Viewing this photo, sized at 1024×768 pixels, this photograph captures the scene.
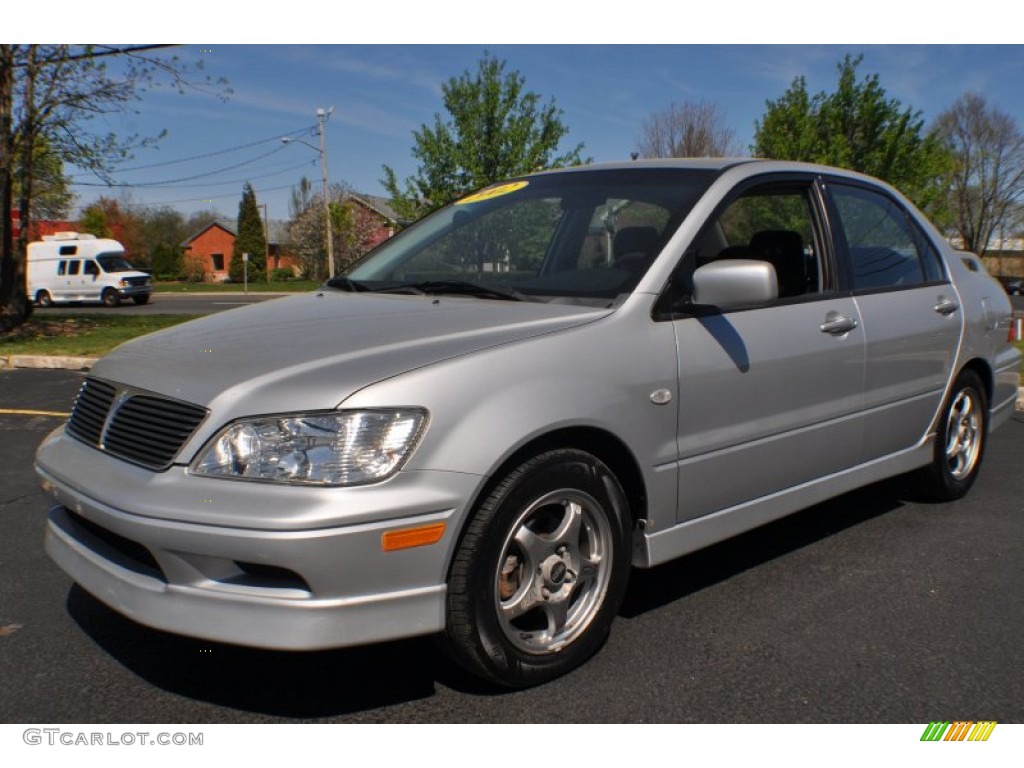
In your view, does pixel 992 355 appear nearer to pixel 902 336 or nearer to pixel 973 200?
pixel 902 336

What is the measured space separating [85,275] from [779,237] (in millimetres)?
32043

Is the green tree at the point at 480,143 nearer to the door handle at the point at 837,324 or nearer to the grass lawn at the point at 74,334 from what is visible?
the grass lawn at the point at 74,334

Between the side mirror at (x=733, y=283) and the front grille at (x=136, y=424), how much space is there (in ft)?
5.59

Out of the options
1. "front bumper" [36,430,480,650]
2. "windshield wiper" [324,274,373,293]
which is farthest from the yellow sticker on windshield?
"front bumper" [36,430,480,650]

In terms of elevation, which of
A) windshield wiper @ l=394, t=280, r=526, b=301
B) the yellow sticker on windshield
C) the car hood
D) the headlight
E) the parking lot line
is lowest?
the parking lot line

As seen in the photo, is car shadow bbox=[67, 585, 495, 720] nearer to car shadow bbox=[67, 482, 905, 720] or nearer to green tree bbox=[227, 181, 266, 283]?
car shadow bbox=[67, 482, 905, 720]

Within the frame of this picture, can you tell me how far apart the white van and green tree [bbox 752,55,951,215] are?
2160cm

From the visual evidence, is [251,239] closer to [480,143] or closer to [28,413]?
[480,143]

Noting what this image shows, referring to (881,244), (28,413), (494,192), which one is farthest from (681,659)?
(28,413)

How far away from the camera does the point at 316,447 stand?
249 cm

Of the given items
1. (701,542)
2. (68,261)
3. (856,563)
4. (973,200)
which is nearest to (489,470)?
(701,542)

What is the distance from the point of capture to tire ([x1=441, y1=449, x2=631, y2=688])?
2.66m

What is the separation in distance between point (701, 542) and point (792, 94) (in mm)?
19499

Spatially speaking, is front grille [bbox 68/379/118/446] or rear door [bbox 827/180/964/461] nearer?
front grille [bbox 68/379/118/446]
